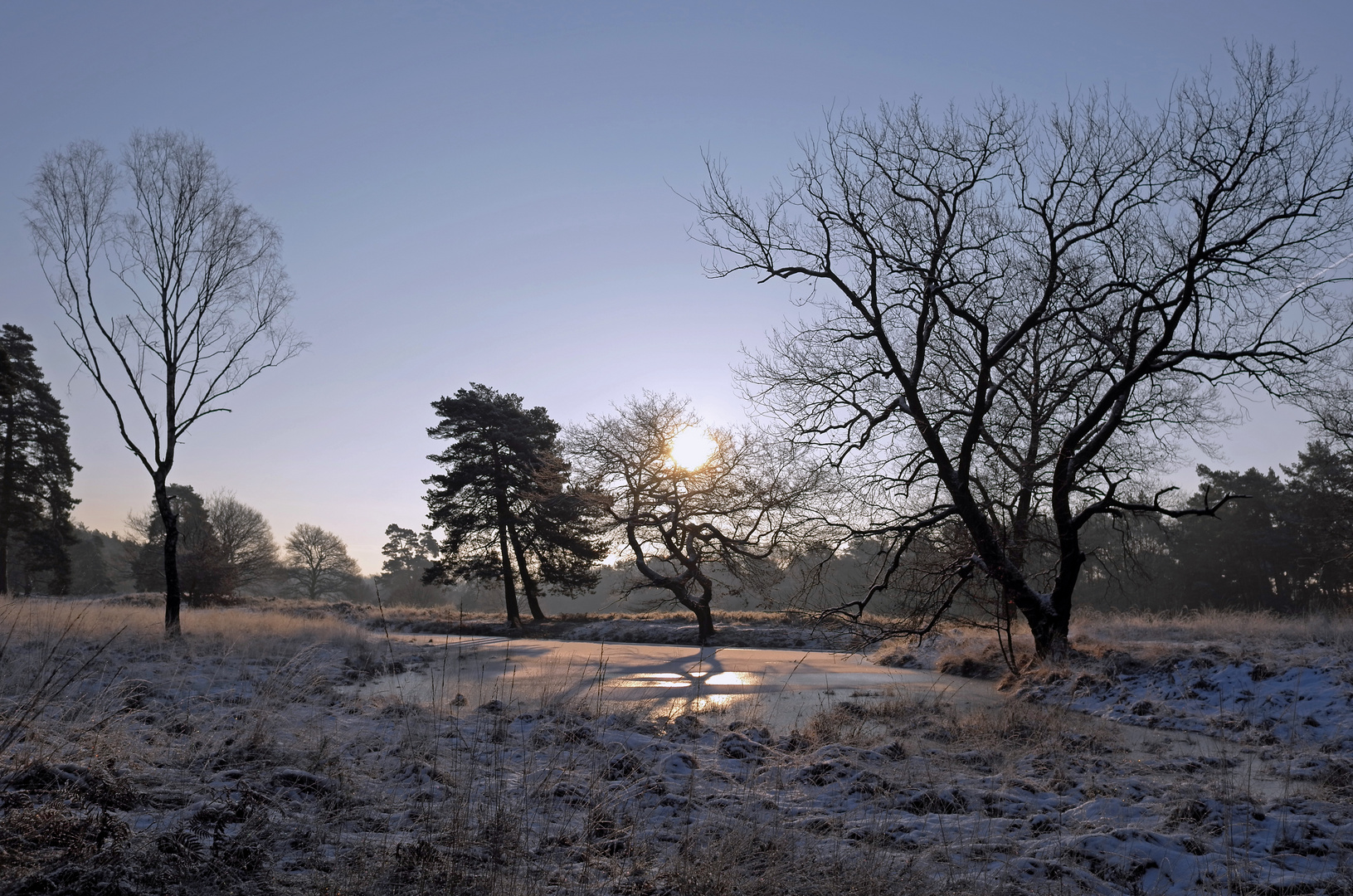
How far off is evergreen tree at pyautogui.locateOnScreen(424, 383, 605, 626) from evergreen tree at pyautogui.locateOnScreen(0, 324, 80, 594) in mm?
20321

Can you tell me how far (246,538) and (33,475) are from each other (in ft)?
56.0

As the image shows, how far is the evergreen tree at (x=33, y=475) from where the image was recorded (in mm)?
36750

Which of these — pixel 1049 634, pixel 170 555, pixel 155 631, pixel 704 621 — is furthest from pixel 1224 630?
pixel 170 555

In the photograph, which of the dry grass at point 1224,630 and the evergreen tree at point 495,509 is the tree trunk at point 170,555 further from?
the evergreen tree at point 495,509

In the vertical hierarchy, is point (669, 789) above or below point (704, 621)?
above

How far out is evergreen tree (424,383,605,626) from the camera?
3638 centimetres

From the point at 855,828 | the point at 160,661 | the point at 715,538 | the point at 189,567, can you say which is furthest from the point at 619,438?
the point at 189,567

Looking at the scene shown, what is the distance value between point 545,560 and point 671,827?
3385cm

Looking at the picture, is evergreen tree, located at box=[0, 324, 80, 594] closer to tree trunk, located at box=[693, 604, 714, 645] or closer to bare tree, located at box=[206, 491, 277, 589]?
bare tree, located at box=[206, 491, 277, 589]

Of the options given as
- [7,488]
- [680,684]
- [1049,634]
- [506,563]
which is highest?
[7,488]

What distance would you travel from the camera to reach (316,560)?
64625 millimetres

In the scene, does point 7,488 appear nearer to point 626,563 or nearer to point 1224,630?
point 626,563

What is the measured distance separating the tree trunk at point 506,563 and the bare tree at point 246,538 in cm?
1788

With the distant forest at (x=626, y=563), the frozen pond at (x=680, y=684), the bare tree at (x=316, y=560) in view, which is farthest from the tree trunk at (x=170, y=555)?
the bare tree at (x=316, y=560)
